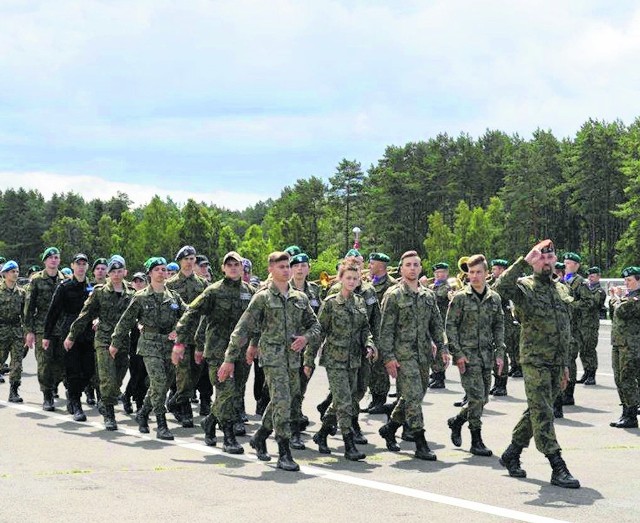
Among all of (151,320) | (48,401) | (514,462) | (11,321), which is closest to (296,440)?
(151,320)

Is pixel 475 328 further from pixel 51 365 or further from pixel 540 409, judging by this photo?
pixel 51 365

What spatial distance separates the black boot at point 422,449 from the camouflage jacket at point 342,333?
1.03 metres

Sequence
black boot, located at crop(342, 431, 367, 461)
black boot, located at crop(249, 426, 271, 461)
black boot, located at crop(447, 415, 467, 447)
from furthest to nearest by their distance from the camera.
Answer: black boot, located at crop(447, 415, 467, 447) → black boot, located at crop(342, 431, 367, 461) → black boot, located at crop(249, 426, 271, 461)

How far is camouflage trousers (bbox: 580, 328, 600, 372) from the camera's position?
1652 cm

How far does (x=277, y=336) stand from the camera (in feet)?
30.7

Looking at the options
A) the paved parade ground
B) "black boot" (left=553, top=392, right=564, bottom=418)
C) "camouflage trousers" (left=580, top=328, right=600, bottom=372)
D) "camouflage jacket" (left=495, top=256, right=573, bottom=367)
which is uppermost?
"camouflage jacket" (left=495, top=256, right=573, bottom=367)

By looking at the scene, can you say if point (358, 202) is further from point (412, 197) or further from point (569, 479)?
point (569, 479)

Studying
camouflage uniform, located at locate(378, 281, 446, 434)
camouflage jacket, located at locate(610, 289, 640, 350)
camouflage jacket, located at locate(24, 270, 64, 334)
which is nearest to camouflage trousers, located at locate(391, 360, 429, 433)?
camouflage uniform, located at locate(378, 281, 446, 434)

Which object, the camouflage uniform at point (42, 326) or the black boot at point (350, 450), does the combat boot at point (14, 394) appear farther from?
the black boot at point (350, 450)

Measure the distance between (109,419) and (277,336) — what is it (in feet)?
12.4

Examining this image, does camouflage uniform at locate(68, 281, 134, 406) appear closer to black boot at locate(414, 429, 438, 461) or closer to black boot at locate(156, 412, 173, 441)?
black boot at locate(156, 412, 173, 441)

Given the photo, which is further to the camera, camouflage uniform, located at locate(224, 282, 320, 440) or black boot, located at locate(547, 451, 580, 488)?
camouflage uniform, located at locate(224, 282, 320, 440)

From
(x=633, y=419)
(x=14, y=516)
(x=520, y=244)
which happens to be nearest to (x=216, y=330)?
(x=14, y=516)

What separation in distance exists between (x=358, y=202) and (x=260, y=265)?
1509 centimetres
